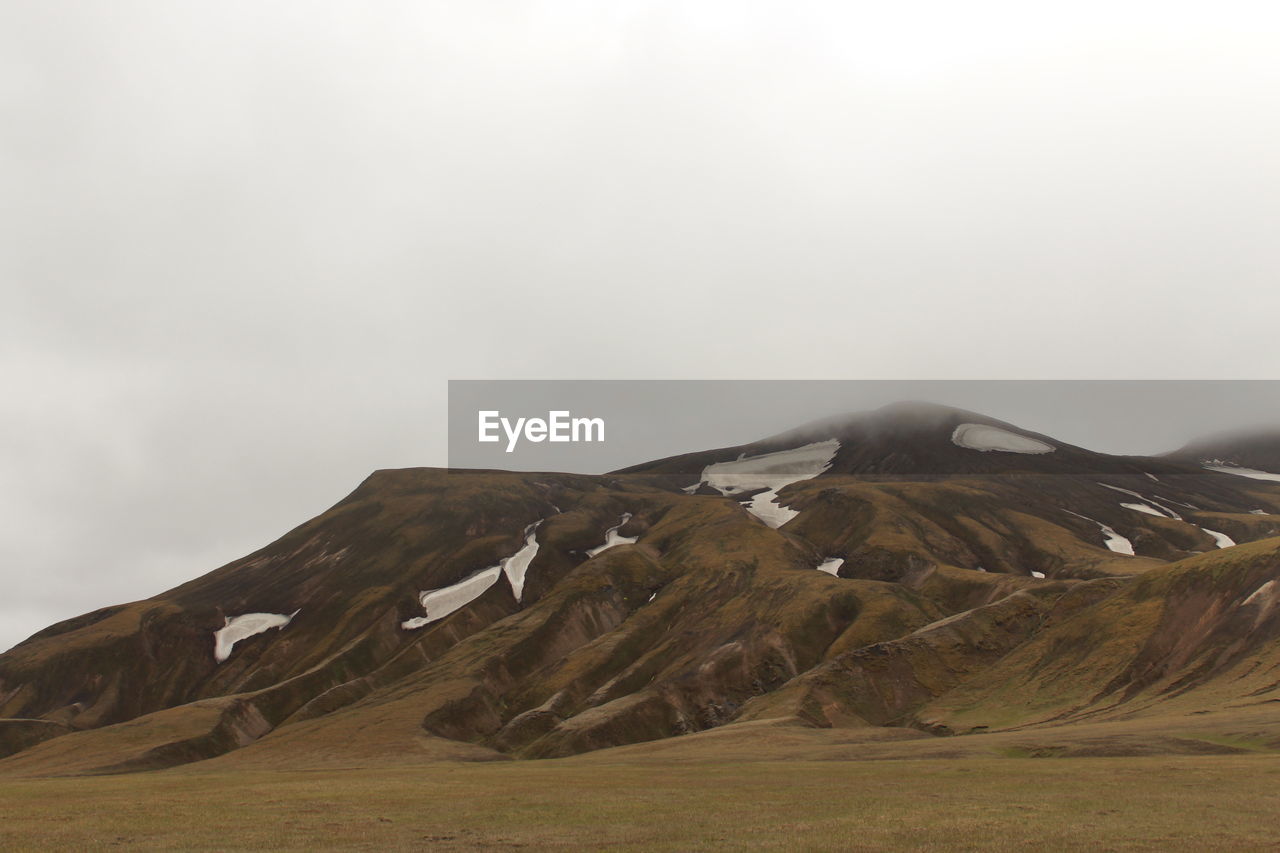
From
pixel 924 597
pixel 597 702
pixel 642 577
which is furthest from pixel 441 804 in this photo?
pixel 642 577

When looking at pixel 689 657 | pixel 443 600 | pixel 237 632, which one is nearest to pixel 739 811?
pixel 689 657

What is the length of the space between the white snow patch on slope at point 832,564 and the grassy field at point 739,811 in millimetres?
128181

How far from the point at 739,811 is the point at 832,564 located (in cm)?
15438

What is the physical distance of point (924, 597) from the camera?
145m

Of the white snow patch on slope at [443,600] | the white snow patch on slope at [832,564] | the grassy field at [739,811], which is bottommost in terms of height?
the white snow patch on slope at [443,600]

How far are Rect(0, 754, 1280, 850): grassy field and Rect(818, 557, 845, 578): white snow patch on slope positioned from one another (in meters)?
128

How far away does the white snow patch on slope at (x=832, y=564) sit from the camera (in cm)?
18462

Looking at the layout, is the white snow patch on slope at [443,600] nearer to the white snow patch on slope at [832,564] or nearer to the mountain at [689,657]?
the mountain at [689,657]

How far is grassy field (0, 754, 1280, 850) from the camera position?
30.7 meters

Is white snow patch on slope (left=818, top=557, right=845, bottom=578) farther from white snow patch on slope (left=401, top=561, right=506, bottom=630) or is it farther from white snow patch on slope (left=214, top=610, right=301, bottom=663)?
white snow patch on slope (left=214, top=610, right=301, bottom=663)

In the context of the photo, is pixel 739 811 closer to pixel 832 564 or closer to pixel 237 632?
pixel 832 564

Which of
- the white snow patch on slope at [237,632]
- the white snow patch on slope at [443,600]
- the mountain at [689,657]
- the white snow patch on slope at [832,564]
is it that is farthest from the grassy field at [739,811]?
A: the white snow patch on slope at [237,632]

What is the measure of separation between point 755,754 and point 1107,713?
35394 millimetres

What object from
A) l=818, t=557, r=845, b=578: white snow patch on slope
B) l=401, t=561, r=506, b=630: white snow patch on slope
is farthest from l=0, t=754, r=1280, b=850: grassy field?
l=401, t=561, r=506, b=630: white snow patch on slope
